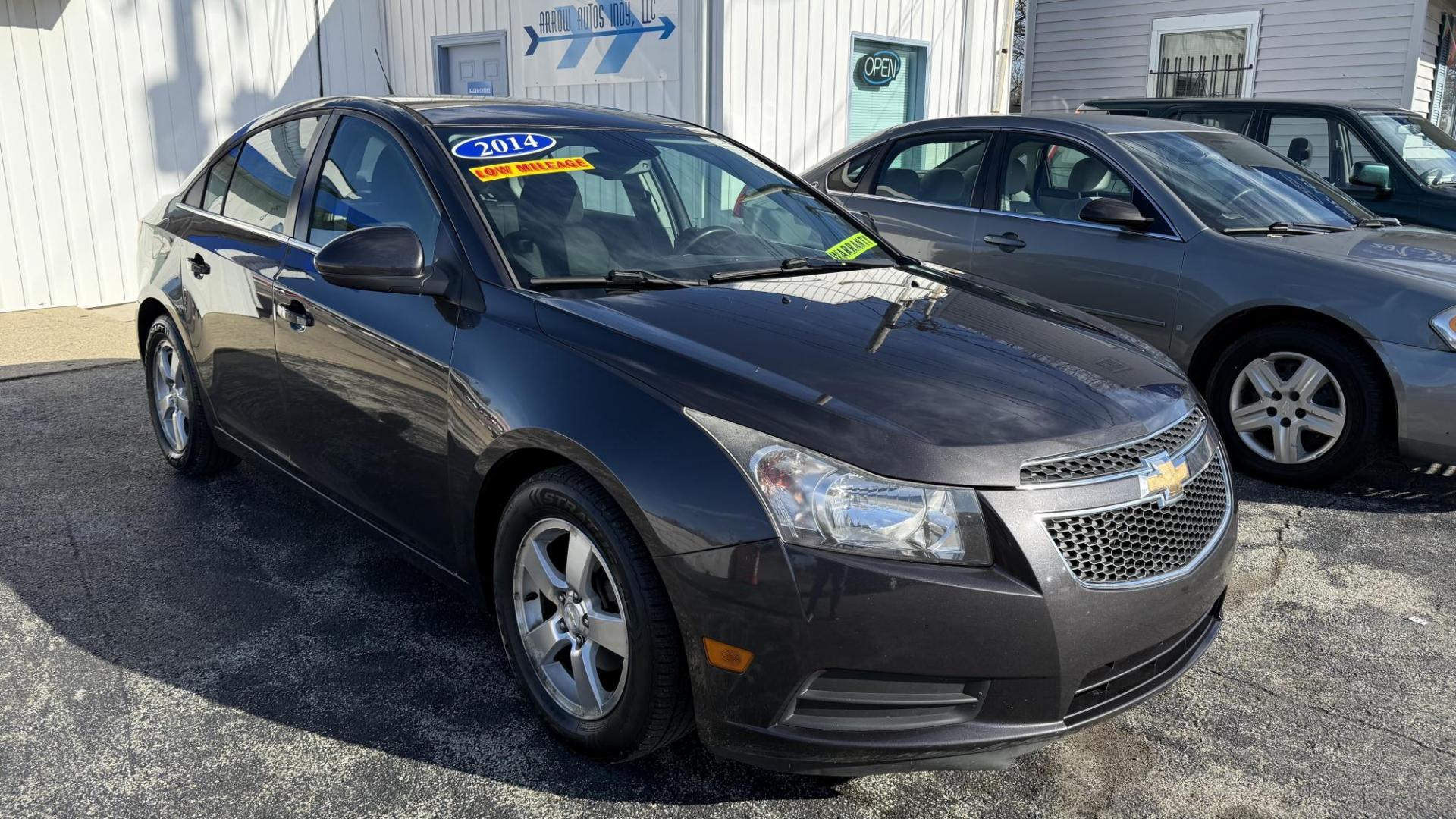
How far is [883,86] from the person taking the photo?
10750mm

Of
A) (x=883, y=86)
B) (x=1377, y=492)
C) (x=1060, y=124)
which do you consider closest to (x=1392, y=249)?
(x=1377, y=492)

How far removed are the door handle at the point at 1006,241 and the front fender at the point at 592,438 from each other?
Result: 3.55 metres

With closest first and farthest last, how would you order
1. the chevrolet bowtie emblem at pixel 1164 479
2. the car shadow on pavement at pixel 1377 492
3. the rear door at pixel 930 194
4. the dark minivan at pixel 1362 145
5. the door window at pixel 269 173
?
the chevrolet bowtie emblem at pixel 1164 479, the door window at pixel 269 173, the car shadow on pavement at pixel 1377 492, the rear door at pixel 930 194, the dark minivan at pixel 1362 145

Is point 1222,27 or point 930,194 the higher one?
point 1222,27

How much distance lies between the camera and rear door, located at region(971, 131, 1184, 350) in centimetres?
530

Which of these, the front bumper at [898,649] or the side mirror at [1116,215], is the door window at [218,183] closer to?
the front bumper at [898,649]

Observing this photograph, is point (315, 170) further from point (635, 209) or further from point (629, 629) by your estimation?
point (629, 629)

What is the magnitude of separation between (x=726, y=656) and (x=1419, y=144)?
330 inches

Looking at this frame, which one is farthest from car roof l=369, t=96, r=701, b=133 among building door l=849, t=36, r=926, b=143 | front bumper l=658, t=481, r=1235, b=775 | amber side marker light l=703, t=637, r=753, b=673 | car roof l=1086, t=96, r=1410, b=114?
building door l=849, t=36, r=926, b=143

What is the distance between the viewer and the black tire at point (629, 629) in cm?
244

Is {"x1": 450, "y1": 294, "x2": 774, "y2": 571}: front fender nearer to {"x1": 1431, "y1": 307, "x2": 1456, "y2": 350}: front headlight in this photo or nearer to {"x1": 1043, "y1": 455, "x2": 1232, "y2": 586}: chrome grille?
{"x1": 1043, "y1": 455, "x2": 1232, "y2": 586}: chrome grille

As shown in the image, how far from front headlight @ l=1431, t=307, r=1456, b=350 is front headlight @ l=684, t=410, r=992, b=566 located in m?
3.20

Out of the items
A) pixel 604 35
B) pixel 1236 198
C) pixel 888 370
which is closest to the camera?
pixel 888 370

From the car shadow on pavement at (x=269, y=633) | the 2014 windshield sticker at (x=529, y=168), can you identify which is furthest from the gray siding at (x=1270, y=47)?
the car shadow on pavement at (x=269, y=633)
